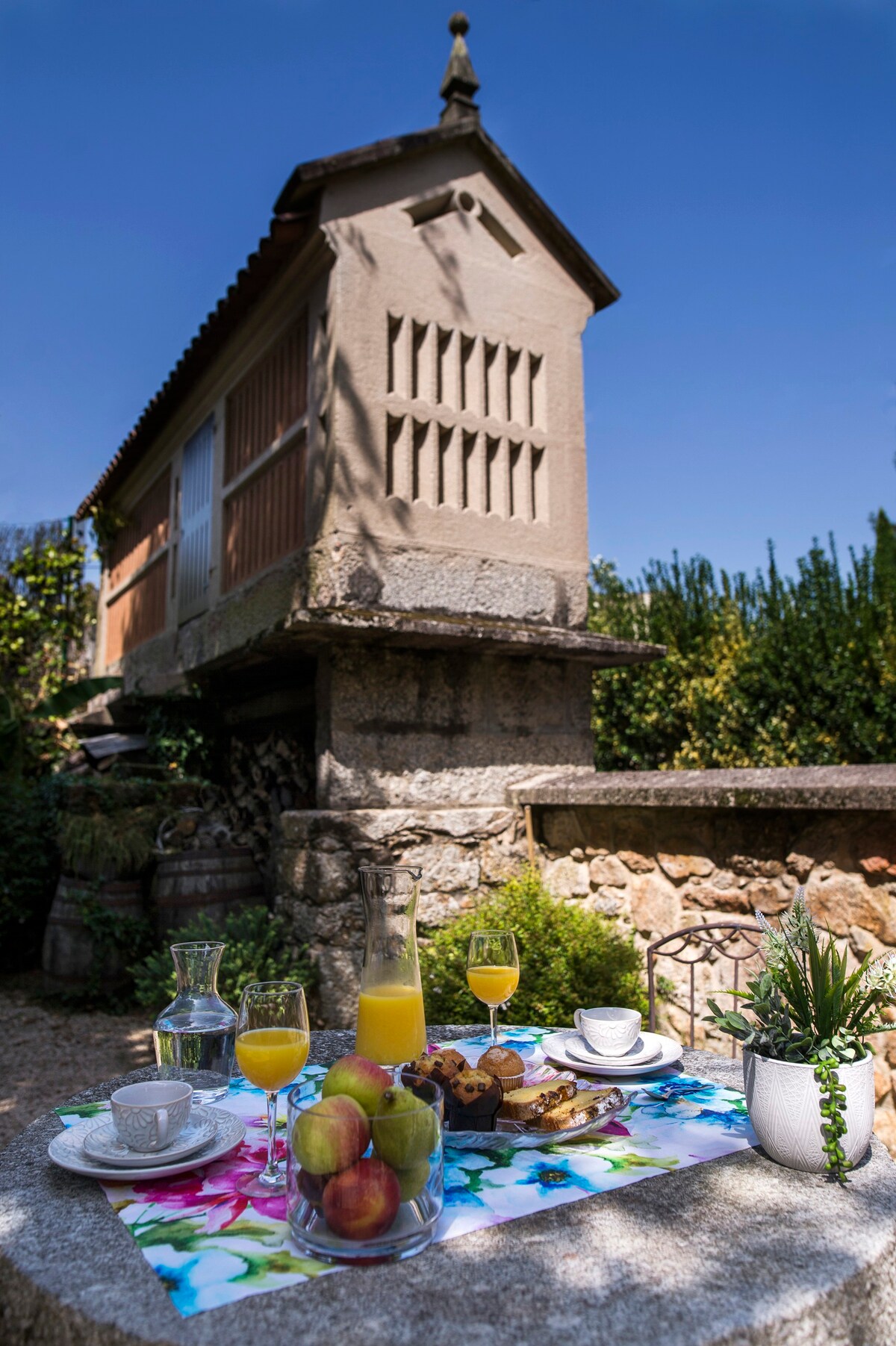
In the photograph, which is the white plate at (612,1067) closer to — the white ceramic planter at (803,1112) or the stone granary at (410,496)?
the white ceramic planter at (803,1112)

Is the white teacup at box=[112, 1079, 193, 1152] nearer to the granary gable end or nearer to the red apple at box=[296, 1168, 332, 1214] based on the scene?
the red apple at box=[296, 1168, 332, 1214]

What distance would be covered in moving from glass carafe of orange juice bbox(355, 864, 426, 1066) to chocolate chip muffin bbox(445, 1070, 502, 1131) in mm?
212

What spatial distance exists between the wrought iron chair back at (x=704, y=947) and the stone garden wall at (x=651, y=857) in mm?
81

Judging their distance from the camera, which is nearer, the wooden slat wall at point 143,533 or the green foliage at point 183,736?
the green foliage at point 183,736

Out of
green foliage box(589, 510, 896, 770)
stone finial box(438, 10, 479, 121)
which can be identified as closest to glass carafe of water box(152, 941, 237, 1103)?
stone finial box(438, 10, 479, 121)

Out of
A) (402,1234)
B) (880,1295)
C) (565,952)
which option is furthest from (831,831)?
(402,1234)

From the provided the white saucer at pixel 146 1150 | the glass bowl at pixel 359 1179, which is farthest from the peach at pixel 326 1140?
the white saucer at pixel 146 1150

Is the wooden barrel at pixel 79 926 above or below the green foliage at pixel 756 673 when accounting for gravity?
below

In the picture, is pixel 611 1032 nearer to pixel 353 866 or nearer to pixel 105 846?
pixel 353 866

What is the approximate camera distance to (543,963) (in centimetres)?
389

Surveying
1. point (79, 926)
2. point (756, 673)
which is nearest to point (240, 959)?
point (79, 926)

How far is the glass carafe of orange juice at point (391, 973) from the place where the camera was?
1.61 m

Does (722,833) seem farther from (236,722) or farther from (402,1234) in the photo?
(236,722)

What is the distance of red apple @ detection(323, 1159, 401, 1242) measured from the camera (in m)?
1.09
